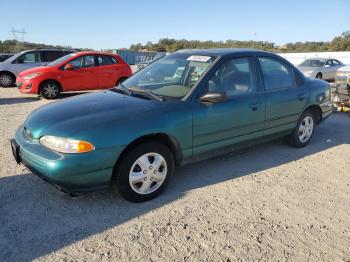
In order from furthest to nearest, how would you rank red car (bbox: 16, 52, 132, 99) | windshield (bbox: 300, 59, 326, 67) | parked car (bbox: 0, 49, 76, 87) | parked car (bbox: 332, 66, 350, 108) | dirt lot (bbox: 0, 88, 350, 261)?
windshield (bbox: 300, 59, 326, 67) < parked car (bbox: 0, 49, 76, 87) < red car (bbox: 16, 52, 132, 99) < parked car (bbox: 332, 66, 350, 108) < dirt lot (bbox: 0, 88, 350, 261)

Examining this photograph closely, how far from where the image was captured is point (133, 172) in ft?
11.4

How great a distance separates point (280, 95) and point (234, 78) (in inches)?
38.2

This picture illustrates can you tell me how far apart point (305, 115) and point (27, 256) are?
4657 millimetres

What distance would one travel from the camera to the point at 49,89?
1061 centimetres

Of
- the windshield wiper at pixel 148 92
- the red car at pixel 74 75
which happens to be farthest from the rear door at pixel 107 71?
the windshield wiper at pixel 148 92

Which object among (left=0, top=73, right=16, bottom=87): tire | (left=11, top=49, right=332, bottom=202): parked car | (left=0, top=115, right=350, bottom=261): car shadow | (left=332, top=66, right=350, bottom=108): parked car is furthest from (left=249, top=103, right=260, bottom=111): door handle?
(left=0, top=73, right=16, bottom=87): tire

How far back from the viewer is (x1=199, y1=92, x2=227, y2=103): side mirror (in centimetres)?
378

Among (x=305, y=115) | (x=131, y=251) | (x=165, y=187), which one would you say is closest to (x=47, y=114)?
(x=165, y=187)

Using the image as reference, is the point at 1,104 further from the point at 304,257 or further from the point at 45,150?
the point at 304,257

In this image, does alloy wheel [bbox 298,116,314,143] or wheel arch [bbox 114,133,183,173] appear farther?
alloy wheel [bbox 298,116,314,143]

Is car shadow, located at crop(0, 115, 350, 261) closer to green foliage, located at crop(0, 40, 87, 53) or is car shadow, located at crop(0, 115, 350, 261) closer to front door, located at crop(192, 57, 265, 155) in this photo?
front door, located at crop(192, 57, 265, 155)

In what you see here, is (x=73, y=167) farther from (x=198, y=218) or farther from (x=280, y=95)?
(x=280, y=95)

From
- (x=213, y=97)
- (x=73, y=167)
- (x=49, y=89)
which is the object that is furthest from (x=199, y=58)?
(x=49, y=89)

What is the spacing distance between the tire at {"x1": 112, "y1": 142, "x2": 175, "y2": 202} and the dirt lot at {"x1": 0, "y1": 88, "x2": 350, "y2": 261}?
0.14 meters
